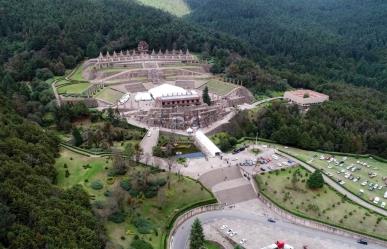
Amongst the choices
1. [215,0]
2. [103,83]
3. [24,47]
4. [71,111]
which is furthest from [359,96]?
[215,0]

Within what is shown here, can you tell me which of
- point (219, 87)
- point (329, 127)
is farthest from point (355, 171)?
point (219, 87)

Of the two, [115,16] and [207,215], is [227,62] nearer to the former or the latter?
[115,16]

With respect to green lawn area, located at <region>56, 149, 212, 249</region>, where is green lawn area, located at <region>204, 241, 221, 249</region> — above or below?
below

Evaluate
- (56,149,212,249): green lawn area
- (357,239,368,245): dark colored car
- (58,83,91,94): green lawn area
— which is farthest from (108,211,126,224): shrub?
(58,83,91,94): green lawn area

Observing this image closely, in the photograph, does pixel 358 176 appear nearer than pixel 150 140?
Yes

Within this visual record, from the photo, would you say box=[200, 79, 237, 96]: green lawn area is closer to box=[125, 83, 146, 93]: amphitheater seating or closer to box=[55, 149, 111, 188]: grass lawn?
box=[125, 83, 146, 93]: amphitheater seating

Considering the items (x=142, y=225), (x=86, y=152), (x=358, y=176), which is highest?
(x=86, y=152)

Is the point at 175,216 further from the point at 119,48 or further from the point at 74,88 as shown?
the point at 119,48
